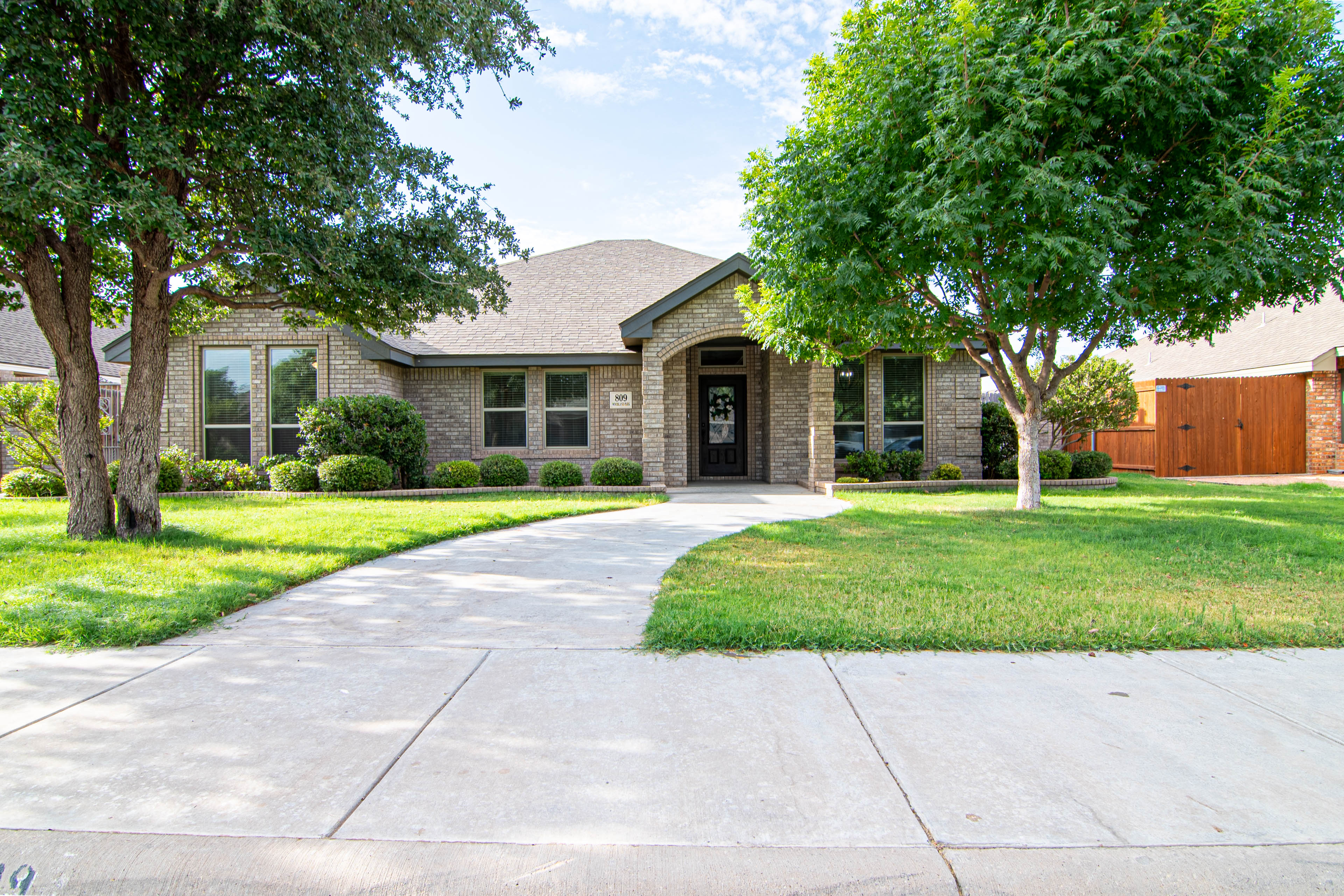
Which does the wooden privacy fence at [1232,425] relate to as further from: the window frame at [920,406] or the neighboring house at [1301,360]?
the window frame at [920,406]

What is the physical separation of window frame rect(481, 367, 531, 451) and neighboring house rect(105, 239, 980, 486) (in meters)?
0.03

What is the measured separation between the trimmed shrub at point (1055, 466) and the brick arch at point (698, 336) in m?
6.87

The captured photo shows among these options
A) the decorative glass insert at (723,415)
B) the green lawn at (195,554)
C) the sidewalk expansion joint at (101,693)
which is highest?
the decorative glass insert at (723,415)

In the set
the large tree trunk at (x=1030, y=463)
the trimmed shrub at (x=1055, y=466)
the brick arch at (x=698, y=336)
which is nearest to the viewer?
the large tree trunk at (x=1030, y=463)

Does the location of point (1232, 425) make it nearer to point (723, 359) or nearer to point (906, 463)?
point (906, 463)

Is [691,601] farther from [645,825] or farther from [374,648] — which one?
[645,825]

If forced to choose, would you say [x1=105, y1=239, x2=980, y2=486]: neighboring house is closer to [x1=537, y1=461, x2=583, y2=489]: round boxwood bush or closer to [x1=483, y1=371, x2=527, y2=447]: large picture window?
[x1=483, y1=371, x2=527, y2=447]: large picture window

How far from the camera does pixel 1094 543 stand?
7.04 meters

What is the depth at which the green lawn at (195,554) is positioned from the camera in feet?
13.8

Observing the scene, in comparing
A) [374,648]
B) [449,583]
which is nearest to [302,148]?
[449,583]

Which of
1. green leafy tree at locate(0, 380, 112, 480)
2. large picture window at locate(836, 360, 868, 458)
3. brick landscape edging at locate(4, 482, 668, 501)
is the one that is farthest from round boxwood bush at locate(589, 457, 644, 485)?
green leafy tree at locate(0, 380, 112, 480)

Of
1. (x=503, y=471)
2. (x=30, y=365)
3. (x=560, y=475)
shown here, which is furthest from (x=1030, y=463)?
(x=30, y=365)

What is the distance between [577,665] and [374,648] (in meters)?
1.28

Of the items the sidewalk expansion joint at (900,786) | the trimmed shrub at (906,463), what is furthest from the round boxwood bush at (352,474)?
the sidewalk expansion joint at (900,786)
